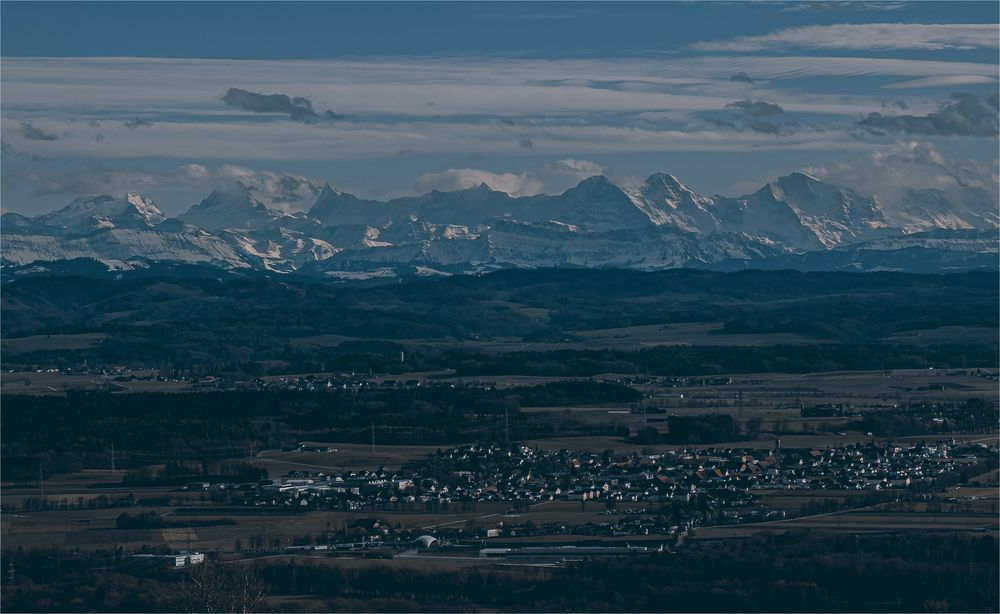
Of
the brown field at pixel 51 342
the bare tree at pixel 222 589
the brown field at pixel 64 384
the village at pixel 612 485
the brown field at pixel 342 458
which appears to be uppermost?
the brown field at pixel 51 342

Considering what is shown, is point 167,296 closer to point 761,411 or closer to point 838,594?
point 761,411

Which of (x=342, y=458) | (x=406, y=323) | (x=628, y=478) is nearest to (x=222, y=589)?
(x=628, y=478)

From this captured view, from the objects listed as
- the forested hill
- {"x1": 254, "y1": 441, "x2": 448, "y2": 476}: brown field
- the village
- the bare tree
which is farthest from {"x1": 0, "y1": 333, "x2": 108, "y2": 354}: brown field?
the bare tree

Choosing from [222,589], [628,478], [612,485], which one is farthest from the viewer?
[628,478]

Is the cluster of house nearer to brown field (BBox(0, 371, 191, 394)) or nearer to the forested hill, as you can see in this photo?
brown field (BBox(0, 371, 191, 394))

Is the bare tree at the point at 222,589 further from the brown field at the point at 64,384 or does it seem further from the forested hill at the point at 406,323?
the forested hill at the point at 406,323

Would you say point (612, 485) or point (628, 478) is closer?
point (612, 485)

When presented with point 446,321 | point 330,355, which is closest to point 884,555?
point 330,355

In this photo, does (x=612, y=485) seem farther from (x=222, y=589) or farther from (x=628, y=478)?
(x=222, y=589)

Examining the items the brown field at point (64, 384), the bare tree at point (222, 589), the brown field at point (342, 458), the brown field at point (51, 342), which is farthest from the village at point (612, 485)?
the brown field at point (51, 342)
